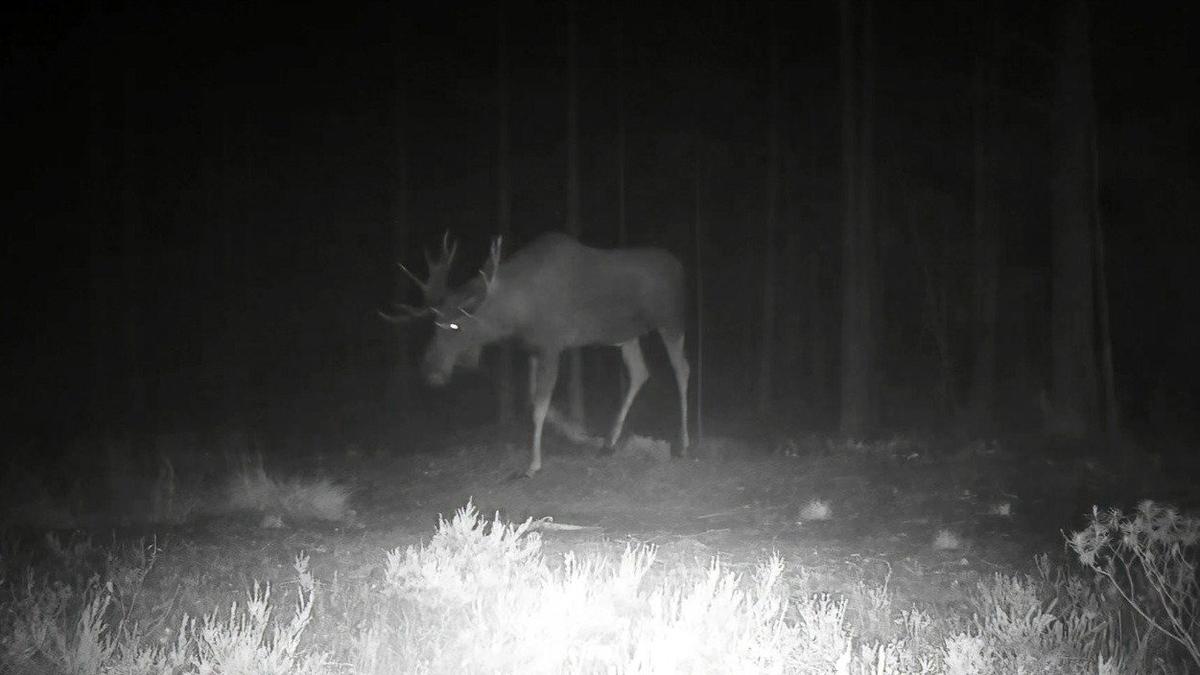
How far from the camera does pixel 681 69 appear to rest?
73.2 feet

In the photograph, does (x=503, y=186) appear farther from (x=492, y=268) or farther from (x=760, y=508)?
(x=760, y=508)

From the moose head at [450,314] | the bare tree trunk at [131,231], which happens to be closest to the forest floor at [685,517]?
the moose head at [450,314]

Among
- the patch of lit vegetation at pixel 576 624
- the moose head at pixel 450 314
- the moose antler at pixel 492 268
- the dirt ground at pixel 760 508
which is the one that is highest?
the moose antler at pixel 492 268

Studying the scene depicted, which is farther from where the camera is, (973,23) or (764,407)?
(764,407)

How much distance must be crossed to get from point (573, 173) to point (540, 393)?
6.14m

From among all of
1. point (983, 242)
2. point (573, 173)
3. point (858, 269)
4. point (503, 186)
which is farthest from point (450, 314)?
point (983, 242)

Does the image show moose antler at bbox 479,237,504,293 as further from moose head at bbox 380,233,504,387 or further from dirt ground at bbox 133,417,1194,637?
dirt ground at bbox 133,417,1194,637

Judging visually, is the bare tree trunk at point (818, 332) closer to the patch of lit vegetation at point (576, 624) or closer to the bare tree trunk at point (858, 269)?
the bare tree trunk at point (858, 269)

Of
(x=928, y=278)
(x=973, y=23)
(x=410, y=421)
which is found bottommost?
(x=410, y=421)

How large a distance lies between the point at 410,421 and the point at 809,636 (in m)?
15.4

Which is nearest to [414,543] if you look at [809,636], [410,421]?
[809,636]

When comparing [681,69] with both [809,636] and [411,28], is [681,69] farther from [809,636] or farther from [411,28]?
[809,636]

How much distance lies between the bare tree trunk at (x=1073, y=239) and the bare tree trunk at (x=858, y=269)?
254 cm

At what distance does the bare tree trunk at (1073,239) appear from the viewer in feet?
43.6
